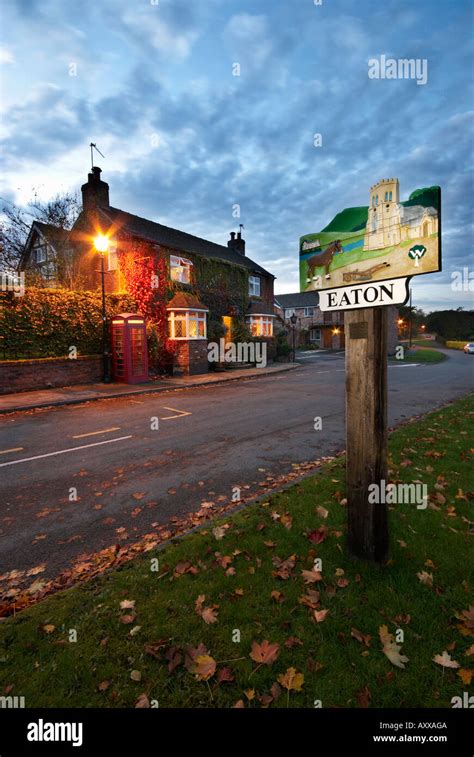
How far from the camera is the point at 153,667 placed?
2463mm

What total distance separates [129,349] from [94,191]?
13.3 m

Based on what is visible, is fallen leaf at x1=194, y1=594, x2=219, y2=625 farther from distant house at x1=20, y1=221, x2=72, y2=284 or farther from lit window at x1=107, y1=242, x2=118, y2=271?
distant house at x1=20, y1=221, x2=72, y2=284

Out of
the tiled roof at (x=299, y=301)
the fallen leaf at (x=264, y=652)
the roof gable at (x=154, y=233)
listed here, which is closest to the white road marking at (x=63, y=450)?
the fallen leaf at (x=264, y=652)

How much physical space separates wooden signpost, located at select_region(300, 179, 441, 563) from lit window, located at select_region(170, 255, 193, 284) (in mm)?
20612

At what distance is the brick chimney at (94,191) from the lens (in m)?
23.3

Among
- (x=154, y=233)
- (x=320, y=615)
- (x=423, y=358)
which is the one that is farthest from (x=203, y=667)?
(x=423, y=358)

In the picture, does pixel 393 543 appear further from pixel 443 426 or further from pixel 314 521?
pixel 443 426

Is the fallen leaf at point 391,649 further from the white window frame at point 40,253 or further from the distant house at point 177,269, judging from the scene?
the white window frame at point 40,253

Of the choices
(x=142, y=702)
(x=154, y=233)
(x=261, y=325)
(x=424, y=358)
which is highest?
(x=154, y=233)

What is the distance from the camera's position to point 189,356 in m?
21.4

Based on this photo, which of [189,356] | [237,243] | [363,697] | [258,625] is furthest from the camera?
[237,243]

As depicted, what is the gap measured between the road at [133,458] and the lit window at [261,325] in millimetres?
17576

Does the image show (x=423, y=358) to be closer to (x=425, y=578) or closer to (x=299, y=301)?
(x=299, y=301)
